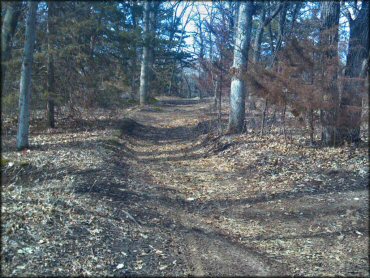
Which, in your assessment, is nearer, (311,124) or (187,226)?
(187,226)

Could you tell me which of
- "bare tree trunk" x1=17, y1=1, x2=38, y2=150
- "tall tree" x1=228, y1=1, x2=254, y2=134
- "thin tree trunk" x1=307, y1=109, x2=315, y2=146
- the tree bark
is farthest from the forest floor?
"tall tree" x1=228, y1=1, x2=254, y2=134

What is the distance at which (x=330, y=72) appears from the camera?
10.1 metres

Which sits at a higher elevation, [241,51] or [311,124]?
[241,51]

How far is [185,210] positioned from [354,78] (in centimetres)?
530

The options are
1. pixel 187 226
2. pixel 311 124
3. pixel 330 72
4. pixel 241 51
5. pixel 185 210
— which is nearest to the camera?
pixel 187 226

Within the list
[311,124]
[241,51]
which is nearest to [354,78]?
[311,124]

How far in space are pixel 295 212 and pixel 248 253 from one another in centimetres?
199

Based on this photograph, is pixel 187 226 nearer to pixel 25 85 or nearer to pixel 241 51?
pixel 25 85

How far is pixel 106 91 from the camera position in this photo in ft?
51.9

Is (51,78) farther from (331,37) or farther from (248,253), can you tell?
(248,253)

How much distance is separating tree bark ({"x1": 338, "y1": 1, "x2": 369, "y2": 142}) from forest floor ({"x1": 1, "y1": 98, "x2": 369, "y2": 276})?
61cm

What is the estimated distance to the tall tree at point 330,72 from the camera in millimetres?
10062

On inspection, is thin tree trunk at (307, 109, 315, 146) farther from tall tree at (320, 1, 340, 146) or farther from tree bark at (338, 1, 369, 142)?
tree bark at (338, 1, 369, 142)

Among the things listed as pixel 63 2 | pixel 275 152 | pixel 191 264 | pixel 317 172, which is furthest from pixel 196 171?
pixel 63 2
